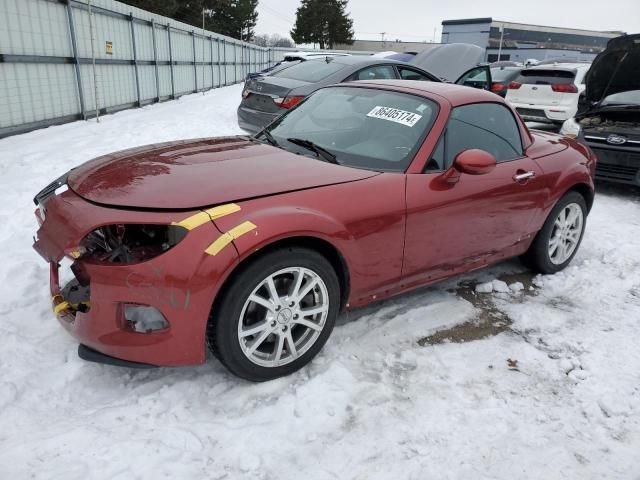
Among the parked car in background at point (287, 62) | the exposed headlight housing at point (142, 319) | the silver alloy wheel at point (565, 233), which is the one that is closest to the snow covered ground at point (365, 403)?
the exposed headlight housing at point (142, 319)

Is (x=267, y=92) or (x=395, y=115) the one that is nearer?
(x=395, y=115)

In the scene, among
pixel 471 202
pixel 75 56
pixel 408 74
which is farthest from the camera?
pixel 75 56

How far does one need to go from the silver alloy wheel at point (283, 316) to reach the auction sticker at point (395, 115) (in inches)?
50.1

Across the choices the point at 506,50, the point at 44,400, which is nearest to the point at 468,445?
the point at 44,400

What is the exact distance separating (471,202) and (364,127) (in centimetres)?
86

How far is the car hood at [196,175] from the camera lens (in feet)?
7.88

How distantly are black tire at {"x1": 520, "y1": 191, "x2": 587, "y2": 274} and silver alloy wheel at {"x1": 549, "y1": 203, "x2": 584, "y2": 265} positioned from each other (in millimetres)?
41

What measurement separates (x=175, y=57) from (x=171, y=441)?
15.3m

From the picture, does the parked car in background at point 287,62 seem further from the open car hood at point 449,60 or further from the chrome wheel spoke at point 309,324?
the chrome wheel spoke at point 309,324

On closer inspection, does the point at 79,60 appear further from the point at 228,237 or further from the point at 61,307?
the point at 228,237

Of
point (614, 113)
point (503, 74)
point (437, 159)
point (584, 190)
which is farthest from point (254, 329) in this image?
point (503, 74)

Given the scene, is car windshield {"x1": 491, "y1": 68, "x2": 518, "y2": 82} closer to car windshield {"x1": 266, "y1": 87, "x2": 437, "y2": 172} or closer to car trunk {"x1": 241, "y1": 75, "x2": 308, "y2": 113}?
car trunk {"x1": 241, "y1": 75, "x2": 308, "y2": 113}

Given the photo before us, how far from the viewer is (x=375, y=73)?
7336 mm

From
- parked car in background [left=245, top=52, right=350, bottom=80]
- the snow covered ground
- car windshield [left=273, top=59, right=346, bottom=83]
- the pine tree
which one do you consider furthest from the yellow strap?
the pine tree
